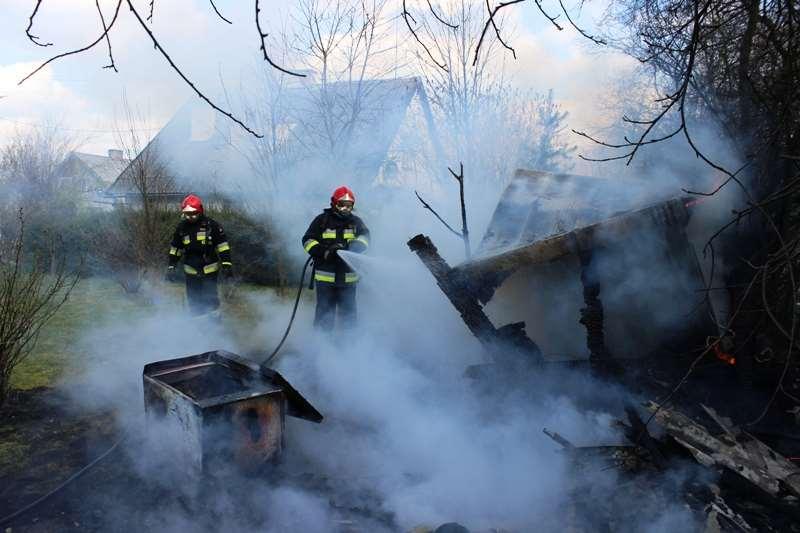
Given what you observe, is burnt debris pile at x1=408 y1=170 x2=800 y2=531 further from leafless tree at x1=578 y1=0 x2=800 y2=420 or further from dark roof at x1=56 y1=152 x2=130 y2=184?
dark roof at x1=56 y1=152 x2=130 y2=184

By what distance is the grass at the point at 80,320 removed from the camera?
593 cm

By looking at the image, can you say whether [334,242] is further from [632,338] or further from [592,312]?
[632,338]

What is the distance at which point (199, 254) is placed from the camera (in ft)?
24.4

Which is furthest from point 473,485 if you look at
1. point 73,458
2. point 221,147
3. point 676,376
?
→ point 221,147

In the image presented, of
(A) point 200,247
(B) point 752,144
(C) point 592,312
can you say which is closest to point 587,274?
(C) point 592,312

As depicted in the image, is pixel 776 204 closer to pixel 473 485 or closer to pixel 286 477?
pixel 473 485

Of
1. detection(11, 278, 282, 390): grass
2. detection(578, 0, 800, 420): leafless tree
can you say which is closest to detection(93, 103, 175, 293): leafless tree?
detection(11, 278, 282, 390): grass

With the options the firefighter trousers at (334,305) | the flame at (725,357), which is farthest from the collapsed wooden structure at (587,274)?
the firefighter trousers at (334,305)

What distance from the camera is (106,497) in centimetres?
365

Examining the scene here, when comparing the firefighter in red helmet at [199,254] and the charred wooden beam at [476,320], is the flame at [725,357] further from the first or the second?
the firefighter in red helmet at [199,254]

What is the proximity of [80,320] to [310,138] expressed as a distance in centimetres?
495

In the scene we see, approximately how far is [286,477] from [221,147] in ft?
33.6

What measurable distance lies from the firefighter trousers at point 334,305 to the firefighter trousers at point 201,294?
1.64 meters

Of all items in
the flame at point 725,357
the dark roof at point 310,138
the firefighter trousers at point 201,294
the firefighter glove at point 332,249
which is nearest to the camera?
the flame at point 725,357
